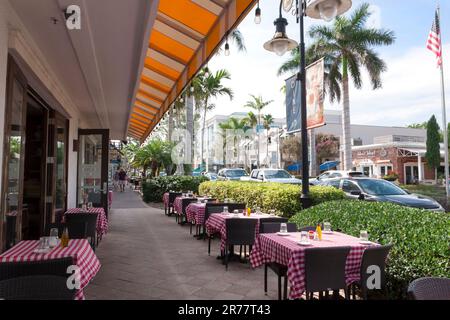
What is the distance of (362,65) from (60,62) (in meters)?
21.7

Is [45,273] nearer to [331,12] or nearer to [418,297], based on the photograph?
[418,297]

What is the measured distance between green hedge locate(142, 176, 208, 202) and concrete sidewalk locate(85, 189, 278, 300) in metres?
7.43

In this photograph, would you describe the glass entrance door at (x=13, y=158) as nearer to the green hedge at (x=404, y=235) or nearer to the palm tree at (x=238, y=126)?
the green hedge at (x=404, y=235)

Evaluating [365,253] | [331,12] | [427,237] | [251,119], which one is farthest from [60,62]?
[251,119]

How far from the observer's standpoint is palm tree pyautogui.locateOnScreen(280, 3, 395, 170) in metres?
23.1

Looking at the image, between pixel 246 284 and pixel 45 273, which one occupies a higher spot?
pixel 45 273

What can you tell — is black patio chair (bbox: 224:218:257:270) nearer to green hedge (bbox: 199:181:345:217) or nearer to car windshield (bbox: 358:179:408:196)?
green hedge (bbox: 199:181:345:217)

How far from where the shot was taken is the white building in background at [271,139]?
51.8 metres

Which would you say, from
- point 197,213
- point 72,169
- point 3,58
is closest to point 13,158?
point 3,58

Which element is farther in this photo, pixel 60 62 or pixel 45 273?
pixel 60 62

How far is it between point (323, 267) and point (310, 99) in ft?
14.4

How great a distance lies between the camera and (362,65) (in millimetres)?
23703
